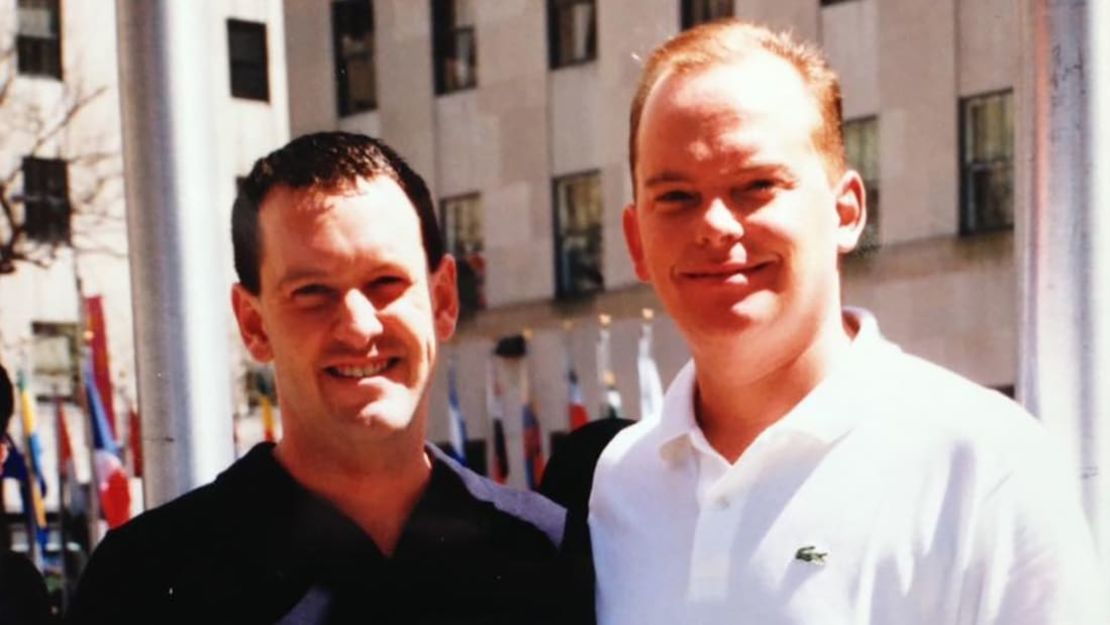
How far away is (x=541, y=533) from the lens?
138 inches

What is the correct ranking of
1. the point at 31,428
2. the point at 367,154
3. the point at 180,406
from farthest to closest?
the point at 31,428, the point at 180,406, the point at 367,154

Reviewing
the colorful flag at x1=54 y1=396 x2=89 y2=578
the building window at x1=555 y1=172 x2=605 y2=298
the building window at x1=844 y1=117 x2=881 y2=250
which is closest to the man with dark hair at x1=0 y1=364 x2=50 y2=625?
the colorful flag at x1=54 y1=396 x2=89 y2=578

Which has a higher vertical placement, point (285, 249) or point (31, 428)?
point (285, 249)

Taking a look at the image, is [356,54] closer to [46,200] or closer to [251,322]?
[46,200]

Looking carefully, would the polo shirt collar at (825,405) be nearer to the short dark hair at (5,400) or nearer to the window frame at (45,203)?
the short dark hair at (5,400)

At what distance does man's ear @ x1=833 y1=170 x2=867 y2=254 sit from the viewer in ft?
10.5

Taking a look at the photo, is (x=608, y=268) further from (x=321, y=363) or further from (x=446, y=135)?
(x=321, y=363)

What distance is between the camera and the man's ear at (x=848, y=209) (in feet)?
10.5

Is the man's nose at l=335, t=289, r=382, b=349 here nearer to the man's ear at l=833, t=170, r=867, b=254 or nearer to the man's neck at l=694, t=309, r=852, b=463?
the man's neck at l=694, t=309, r=852, b=463

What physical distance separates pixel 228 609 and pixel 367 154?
0.88 m

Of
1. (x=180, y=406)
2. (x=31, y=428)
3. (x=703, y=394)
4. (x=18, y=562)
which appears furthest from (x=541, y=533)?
(x=31, y=428)

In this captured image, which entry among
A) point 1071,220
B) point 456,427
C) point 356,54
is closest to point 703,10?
point 356,54

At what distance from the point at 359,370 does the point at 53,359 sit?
849 inches

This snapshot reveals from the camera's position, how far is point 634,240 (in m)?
3.38
